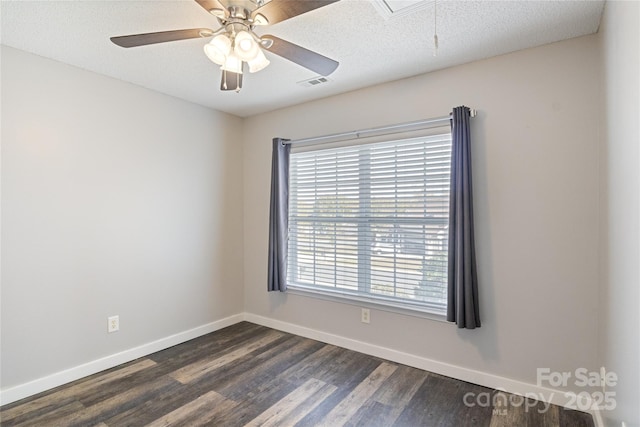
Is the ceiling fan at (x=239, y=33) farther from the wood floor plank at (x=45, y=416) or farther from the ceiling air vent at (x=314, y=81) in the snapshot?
the wood floor plank at (x=45, y=416)

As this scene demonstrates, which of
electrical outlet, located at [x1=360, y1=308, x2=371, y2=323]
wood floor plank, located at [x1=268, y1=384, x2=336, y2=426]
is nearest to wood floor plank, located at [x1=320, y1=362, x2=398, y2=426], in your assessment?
wood floor plank, located at [x1=268, y1=384, x2=336, y2=426]

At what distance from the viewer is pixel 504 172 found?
2.37 metres

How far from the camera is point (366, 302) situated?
299 centimetres

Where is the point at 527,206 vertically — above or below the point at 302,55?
below

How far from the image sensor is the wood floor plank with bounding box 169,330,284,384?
2586 mm

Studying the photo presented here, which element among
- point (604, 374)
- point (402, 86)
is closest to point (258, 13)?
point (402, 86)

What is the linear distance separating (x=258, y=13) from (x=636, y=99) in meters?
1.52

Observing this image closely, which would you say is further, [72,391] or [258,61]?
[72,391]

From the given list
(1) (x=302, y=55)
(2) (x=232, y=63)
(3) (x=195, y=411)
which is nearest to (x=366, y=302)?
(3) (x=195, y=411)

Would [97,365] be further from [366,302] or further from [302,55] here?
[302,55]

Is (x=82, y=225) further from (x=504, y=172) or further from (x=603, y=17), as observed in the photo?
(x=603, y=17)

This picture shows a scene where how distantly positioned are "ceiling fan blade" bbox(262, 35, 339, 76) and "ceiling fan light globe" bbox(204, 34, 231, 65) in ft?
0.60

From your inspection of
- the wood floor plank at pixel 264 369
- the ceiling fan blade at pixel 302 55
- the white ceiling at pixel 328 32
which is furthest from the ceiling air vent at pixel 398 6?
the wood floor plank at pixel 264 369

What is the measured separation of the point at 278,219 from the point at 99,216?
1.57 m
